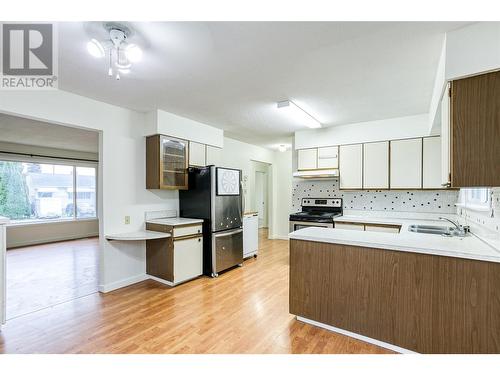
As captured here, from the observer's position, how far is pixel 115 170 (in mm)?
3264

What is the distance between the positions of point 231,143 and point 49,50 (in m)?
3.66

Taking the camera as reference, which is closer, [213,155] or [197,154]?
[197,154]

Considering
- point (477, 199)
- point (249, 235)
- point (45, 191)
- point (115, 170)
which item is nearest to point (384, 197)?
point (477, 199)

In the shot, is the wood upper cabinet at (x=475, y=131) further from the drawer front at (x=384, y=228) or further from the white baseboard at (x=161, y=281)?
the white baseboard at (x=161, y=281)

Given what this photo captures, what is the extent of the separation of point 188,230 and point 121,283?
1.08m

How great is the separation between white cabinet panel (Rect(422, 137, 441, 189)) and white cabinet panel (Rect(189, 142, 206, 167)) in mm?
3270

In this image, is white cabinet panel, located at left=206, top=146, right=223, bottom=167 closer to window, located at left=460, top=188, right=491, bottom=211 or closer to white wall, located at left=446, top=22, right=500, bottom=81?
white wall, located at left=446, top=22, right=500, bottom=81

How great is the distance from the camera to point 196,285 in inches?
131

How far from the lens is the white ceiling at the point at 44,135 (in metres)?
4.12

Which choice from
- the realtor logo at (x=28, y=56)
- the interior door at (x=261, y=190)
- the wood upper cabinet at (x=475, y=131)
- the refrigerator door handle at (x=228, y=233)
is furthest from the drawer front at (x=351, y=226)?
the interior door at (x=261, y=190)

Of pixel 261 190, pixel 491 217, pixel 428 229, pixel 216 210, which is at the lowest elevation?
pixel 428 229

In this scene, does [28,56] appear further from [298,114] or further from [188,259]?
[298,114]
